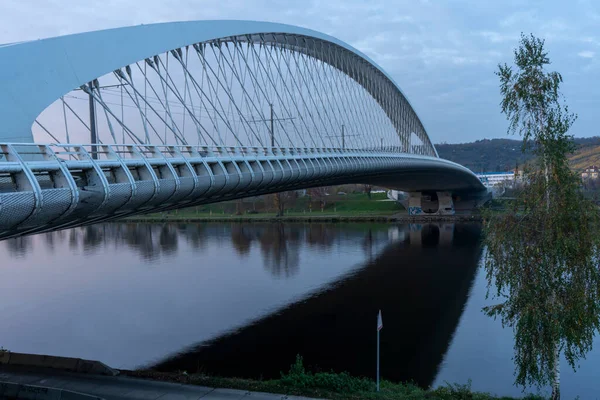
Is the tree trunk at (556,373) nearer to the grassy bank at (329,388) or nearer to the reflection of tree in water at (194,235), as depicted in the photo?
the grassy bank at (329,388)

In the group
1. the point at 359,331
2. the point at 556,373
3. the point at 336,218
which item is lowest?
the point at 359,331

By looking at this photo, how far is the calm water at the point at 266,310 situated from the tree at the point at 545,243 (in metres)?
3.21

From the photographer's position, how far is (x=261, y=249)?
35.4 m

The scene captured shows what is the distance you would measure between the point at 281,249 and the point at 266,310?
635 inches

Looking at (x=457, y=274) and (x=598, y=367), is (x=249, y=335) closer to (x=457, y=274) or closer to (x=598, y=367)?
(x=598, y=367)

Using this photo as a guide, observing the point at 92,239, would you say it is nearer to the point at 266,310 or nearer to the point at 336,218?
the point at 336,218

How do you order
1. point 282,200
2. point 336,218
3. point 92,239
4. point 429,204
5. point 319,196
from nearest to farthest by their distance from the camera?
point 92,239 < point 336,218 < point 429,204 < point 282,200 < point 319,196

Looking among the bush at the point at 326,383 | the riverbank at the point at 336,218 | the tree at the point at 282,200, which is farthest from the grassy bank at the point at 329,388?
the tree at the point at 282,200

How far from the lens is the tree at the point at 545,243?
29.4ft

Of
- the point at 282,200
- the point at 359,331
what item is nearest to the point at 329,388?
the point at 359,331

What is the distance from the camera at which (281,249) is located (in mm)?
35031

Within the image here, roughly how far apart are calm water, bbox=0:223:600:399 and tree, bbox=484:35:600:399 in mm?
3214

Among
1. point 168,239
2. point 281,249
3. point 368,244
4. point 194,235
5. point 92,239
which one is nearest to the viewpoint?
point 281,249

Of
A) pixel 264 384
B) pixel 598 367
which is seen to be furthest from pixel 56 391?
pixel 598 367
